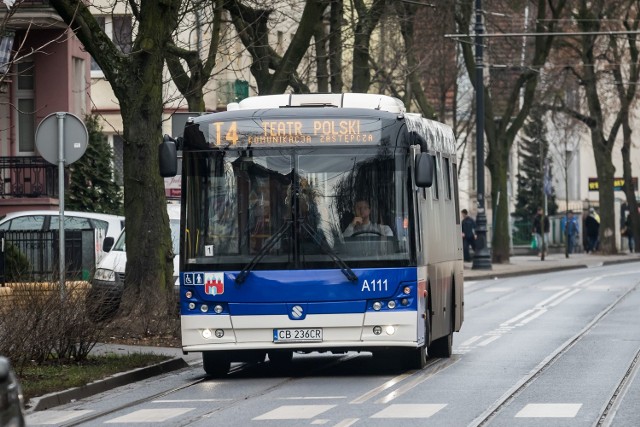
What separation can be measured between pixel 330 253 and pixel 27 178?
68.8ft

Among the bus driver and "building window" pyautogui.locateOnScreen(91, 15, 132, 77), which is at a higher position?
"building window" pyautogui.locateOnScreen(91, 15, 132, 77)

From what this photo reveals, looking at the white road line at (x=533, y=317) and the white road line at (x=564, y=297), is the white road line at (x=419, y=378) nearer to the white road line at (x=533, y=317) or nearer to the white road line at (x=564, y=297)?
the white road line at (x=533, y=317)

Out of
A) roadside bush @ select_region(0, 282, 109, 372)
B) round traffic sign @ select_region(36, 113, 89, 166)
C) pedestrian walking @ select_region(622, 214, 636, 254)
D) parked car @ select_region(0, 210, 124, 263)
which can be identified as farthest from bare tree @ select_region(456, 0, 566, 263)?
roadside bush @ select_region(0, 282, 109, 372)

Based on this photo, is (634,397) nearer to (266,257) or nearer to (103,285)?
(266,257)

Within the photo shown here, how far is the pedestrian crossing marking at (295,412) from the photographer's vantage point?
1341 cm

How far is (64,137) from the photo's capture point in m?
20.0

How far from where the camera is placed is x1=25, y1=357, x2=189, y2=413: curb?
581 inches

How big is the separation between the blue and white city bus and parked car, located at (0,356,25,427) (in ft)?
31.1

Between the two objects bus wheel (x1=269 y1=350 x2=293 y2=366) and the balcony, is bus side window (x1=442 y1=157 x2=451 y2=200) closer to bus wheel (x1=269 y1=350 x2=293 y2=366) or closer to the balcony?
bus wheel (x1=269 y1=350 x2=293 y2=366)

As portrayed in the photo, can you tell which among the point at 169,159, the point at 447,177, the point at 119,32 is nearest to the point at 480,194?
the point at 119,32

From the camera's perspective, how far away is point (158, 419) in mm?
13547

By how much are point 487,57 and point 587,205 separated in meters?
25.1

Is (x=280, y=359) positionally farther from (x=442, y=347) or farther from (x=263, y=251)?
(x=263, y=251)

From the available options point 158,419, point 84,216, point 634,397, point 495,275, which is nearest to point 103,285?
point 158,419
